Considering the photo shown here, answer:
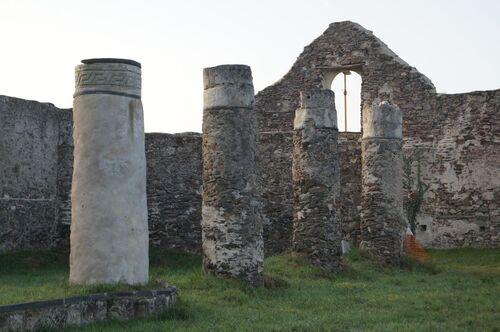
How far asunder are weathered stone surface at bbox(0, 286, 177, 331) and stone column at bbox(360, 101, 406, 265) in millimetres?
8317

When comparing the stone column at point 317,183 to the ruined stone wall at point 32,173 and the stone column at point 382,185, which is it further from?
the ruined stone wall at point 32,173

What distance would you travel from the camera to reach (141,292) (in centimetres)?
855

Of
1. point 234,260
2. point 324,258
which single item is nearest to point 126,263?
point 234,260

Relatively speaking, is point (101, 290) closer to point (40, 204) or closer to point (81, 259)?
point (81, 259)

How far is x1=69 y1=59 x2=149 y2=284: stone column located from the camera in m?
8.86

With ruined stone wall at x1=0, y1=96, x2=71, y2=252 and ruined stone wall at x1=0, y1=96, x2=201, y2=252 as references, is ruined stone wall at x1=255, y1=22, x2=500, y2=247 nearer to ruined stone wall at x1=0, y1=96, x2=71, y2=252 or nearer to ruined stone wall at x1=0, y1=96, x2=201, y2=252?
ruined stone wall at x1=0, y1=96, x2=201, y2=252

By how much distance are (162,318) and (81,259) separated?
3.51 ft

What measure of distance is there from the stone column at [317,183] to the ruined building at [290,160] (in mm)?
2184

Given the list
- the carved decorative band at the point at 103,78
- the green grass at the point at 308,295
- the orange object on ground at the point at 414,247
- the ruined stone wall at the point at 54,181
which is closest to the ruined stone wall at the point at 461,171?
the orange object on ground at the point at 414,247

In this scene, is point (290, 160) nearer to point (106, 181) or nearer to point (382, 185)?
point (382, 185)

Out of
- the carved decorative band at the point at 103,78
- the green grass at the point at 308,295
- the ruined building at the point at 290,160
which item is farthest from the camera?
the ruined building at the point at 290,160

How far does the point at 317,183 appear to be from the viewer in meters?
14.8

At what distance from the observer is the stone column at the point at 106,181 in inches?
349

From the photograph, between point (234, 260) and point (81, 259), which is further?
point (234, 260)
